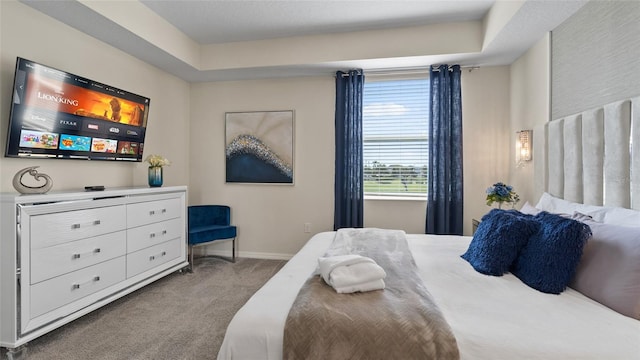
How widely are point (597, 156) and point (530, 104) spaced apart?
138 cm

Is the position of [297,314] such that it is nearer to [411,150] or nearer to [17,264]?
[17,264]

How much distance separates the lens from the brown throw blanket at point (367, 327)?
3.65 feet

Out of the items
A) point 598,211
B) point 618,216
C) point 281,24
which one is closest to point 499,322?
point 618,216

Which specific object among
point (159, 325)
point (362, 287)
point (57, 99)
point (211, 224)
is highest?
point (57, 99)

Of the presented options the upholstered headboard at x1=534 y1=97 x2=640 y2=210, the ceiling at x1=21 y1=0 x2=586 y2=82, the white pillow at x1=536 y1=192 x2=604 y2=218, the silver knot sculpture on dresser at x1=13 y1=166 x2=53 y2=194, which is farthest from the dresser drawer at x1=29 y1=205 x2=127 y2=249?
the upholstered headboard at x1=534 y1=97 x2=640 y2=210

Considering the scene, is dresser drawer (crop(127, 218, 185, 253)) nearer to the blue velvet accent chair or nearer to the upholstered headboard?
the blue velvet accent chair

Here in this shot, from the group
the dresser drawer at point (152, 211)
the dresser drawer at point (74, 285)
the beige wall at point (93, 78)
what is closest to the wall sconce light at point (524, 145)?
the dresser drawer at point (152, 211)

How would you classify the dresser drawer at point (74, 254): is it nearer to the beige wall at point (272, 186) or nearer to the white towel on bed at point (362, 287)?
the beige wall at point (272, 186)

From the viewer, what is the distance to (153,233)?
10.2 ft

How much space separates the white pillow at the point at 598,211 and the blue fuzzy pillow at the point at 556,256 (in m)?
0.34

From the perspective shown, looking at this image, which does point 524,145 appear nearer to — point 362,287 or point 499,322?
point 499,322

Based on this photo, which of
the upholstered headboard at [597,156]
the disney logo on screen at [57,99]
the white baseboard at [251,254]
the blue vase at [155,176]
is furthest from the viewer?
the white baseboard at [251,254]

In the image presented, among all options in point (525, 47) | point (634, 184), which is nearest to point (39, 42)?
point (634, 184)

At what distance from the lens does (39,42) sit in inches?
97.7
